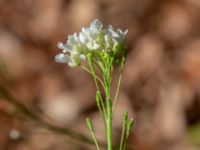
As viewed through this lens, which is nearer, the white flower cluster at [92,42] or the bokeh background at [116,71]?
the white flower cluster at [92,42]

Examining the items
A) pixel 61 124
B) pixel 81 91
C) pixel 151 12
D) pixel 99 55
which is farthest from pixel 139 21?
pixel 99 55

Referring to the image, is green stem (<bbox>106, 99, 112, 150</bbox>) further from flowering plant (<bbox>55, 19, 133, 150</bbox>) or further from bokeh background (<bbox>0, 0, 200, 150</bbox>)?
bokeh background (<bbox>0, 0, 200, 150</bbox>)

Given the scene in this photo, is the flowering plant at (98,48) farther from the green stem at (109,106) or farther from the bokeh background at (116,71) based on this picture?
the bokeh background at (116,71)

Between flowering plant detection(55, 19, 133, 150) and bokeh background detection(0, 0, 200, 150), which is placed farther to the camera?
bokeh background detection(0, 0, 200, 150)

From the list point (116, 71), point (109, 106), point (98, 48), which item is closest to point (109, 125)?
point (109, 106)

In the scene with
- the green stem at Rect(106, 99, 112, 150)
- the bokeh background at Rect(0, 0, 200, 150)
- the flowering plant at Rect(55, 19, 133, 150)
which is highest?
the bokeh background at Rect(0, 0, 200, 150)

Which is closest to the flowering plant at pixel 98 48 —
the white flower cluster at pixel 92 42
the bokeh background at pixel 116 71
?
the white flower cluster at pixel 92 42

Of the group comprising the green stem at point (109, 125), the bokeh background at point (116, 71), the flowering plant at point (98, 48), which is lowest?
the green stem at point (109, 125)

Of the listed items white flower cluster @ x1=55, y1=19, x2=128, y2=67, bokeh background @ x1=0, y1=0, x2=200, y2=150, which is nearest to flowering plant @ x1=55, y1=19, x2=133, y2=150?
white flower cluster @ x1=55, y1=19, x2=128, y2=67
